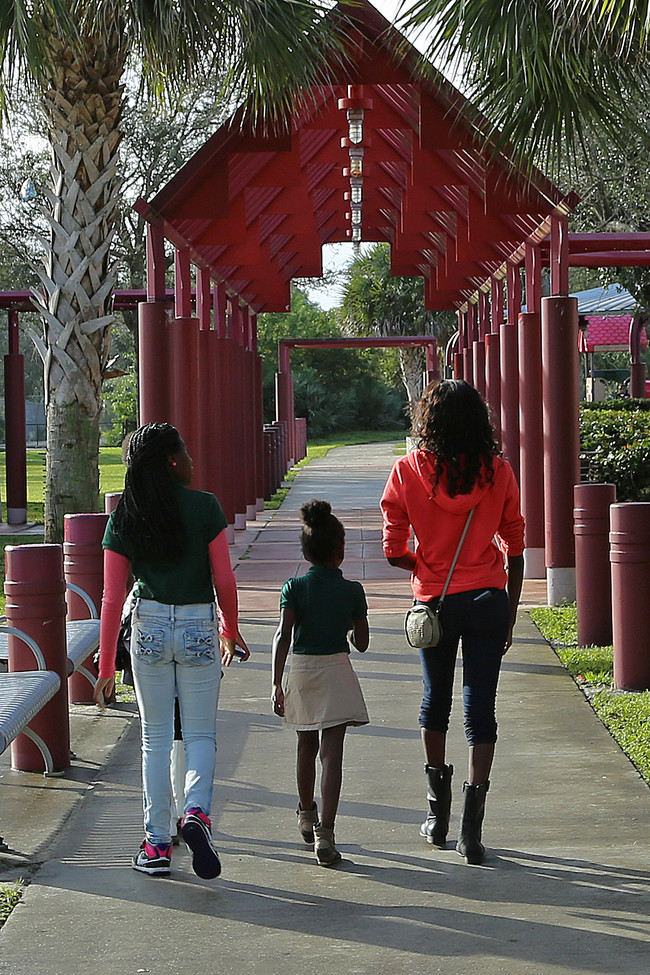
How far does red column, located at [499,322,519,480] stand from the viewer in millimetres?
14523

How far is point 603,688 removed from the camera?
26.6 ft

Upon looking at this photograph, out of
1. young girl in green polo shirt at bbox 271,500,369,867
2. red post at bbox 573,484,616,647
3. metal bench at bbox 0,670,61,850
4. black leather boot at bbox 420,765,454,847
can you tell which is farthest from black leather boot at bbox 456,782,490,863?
red post at bbox 573,484,616,647

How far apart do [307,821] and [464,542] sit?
124 centimetres

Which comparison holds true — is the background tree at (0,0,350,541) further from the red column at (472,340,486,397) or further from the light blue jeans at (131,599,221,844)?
the red column at (472,340,486,397)

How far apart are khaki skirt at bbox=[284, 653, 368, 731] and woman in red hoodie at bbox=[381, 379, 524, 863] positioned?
1.11 feet

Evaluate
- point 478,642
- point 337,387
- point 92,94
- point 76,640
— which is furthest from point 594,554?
point 337,387

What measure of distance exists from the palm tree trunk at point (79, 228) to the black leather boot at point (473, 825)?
847 cm

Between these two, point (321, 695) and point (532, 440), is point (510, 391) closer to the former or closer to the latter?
point (532, 440)

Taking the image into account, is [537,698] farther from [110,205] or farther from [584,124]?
[110,205]

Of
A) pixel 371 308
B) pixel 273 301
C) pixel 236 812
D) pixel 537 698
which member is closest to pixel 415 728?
pixel 537 698

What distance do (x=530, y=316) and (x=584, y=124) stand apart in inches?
97.5

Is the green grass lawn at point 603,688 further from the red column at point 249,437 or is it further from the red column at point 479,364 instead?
the red column at point 479,364

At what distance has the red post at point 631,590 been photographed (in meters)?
7.83

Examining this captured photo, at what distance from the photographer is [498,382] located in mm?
17688
